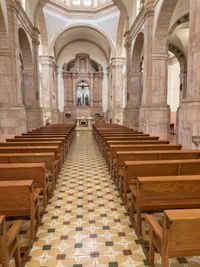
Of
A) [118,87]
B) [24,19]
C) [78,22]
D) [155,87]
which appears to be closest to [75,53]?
[78,22]

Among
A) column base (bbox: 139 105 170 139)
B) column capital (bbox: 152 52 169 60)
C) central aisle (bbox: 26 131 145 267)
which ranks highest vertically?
column capital (bbox: 152 52 169 60)

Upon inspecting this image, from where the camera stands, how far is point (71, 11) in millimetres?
18906

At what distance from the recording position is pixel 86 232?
9.91ft

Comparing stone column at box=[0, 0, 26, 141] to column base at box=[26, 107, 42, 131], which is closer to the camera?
stone column at box=[0, 0, 26, 141]

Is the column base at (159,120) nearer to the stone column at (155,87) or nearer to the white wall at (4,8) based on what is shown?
the stone column at (155,87)

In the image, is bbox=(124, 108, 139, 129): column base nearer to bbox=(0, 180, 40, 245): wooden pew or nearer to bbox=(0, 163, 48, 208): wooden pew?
bbox=(0, 163, 48, 208): wooden pew

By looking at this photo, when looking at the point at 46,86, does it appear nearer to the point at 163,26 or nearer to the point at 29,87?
the point at 29,87

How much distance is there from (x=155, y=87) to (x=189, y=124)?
15.3ft

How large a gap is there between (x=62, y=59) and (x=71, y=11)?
664cm

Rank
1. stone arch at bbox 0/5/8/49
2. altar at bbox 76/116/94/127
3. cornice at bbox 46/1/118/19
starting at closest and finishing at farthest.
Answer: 1. stone arch at bbox 0/5/8/49
2. cornice at bbox 46/1/118/19
3. altar at bbox 76/116/94/127

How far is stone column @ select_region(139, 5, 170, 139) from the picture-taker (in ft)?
31.5

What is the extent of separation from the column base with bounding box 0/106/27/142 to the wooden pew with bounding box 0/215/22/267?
736cm

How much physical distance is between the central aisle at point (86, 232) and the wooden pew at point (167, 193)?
0.53 m

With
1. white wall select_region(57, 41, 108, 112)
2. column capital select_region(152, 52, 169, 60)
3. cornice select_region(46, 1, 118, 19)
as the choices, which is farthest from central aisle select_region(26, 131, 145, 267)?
white wall select_region(57, 41, 108, 112)
